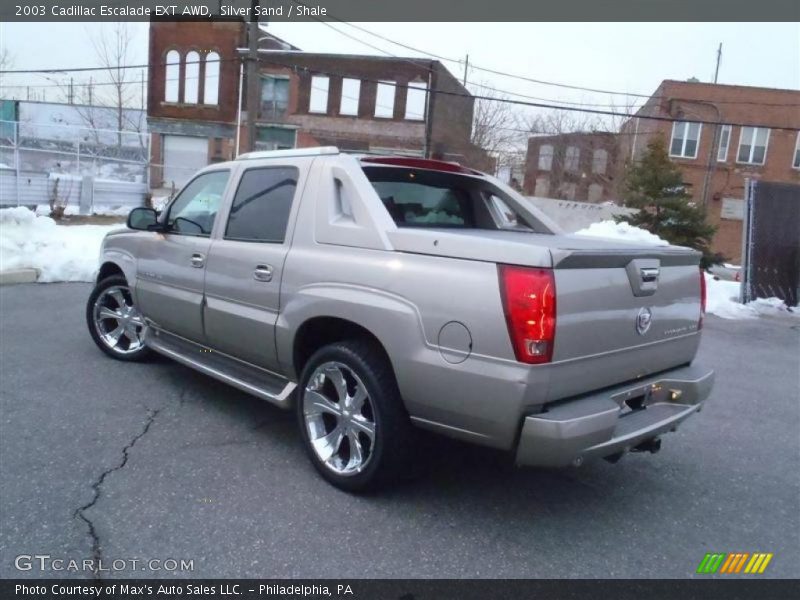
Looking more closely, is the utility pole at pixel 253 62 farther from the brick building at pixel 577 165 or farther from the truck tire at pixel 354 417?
the brick building at pixel 577 165

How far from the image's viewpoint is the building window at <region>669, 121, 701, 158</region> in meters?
33.2

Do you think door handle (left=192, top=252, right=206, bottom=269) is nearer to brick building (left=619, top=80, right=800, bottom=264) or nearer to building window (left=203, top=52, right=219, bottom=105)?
brick building (left=619, top=80, right=800, bottom=264)

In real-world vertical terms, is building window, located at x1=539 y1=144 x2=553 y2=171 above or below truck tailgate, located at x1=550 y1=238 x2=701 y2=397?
above

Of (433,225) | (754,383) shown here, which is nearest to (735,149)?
(754,383)

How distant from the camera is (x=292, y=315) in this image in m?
3.60

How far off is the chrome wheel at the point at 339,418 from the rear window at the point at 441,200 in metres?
1.00

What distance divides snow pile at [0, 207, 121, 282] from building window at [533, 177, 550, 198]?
39.8 m

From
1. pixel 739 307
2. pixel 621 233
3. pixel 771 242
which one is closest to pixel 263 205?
pixel 739 307

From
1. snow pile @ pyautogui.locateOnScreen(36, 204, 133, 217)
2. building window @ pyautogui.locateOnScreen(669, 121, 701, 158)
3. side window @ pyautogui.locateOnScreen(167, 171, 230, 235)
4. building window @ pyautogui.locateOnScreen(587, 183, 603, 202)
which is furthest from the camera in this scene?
building window @ pyautogui.locateOnScreen(587, 183, 603, 202)

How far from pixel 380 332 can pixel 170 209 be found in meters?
2.68

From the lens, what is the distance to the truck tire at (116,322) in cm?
550

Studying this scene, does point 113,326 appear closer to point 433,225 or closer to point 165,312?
point 165,312

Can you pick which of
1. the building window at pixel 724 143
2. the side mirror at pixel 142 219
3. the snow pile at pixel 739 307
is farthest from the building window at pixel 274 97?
the side mirror at pixel 142 219

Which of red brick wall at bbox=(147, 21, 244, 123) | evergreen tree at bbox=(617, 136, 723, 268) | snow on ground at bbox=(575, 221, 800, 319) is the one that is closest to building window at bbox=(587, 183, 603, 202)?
red brick wall at bbox=(147, 21, 244, 123)
